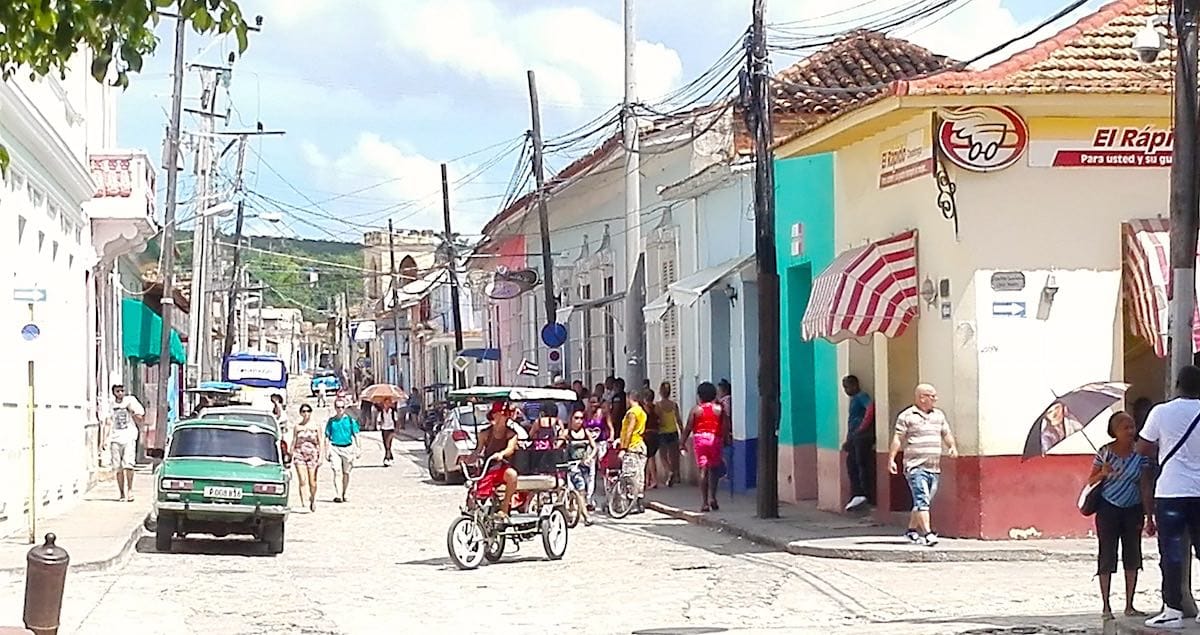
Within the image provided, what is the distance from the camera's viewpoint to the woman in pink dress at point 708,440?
22938 millimetres

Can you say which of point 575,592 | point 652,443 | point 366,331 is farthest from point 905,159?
point 366,331

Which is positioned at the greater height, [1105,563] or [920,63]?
[920,63]

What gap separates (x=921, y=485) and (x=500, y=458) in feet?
14.2

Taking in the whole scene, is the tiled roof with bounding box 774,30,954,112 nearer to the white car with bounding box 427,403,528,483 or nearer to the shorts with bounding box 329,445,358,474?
the white car with bounding box 427,403,528,483

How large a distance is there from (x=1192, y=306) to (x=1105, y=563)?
6.48 ft

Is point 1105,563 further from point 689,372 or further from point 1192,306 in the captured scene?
point 689,372

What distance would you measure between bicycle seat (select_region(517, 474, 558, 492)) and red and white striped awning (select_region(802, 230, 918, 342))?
3.70 m

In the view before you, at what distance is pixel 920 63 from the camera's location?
101 ft

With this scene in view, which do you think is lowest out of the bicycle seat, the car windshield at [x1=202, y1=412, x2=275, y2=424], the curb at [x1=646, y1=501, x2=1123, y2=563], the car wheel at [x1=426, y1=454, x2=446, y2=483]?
the curb at [x1=646, y1=501, x2=1123, y2=563]

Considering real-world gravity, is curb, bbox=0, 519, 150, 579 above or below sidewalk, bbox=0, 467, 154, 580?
below

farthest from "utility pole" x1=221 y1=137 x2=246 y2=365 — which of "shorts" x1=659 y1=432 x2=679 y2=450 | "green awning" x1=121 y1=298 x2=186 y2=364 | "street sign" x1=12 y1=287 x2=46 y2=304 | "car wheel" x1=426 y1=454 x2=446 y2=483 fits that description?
"street sign" x1=12 y1=287 x2=46 y2=304

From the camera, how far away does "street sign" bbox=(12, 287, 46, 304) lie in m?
17.2

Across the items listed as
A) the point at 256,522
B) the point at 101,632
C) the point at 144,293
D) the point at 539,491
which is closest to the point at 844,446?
the point at 539,491

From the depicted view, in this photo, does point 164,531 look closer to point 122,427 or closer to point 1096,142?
point 122,427
